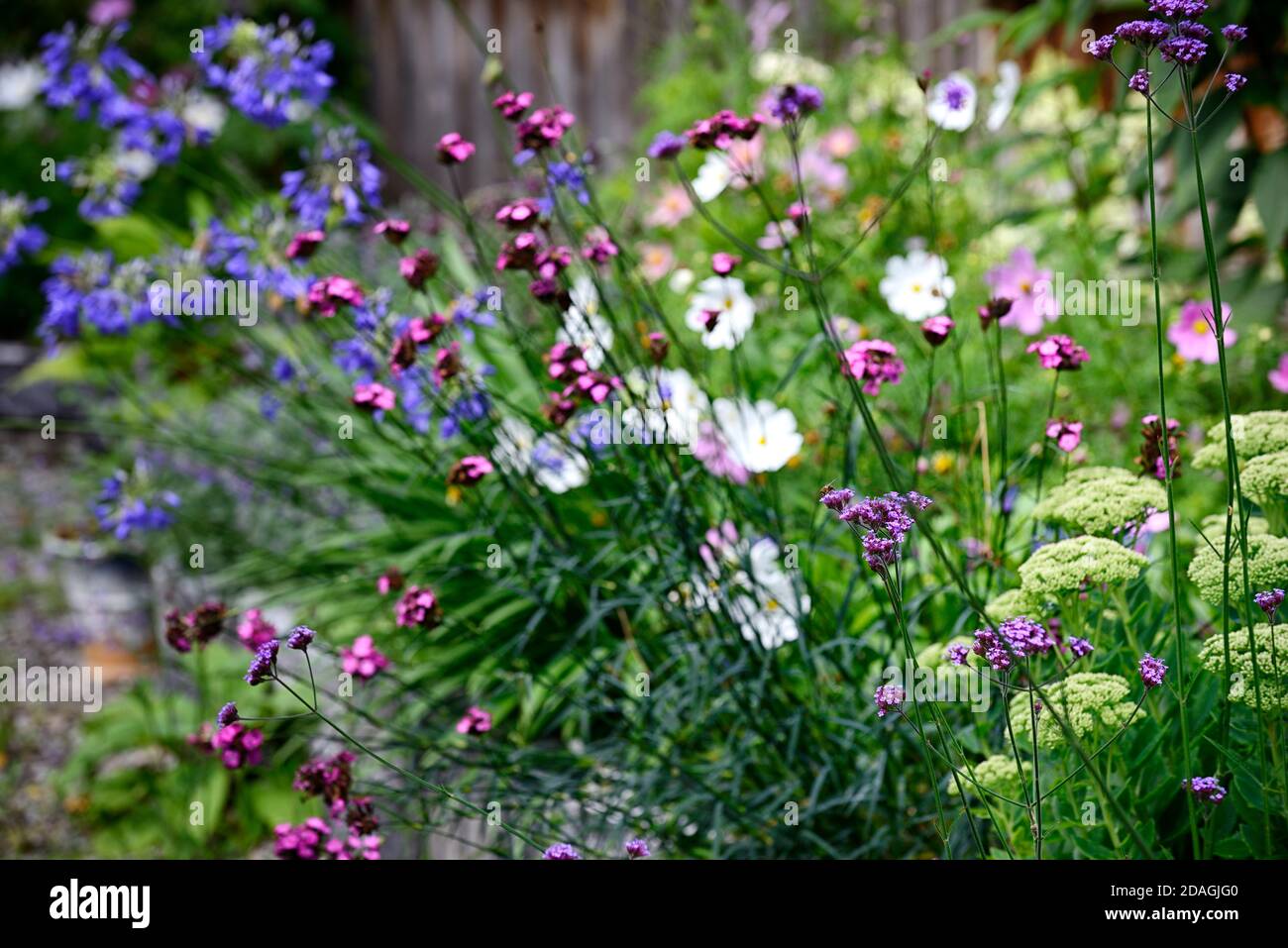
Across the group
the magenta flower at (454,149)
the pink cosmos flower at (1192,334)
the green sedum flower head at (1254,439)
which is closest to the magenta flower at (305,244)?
the magenta flower at (454,149)

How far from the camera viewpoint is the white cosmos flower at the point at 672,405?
1.84 metres

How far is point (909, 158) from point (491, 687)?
8.06 feet

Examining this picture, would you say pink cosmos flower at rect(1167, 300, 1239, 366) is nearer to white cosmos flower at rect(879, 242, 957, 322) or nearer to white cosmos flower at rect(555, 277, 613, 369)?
white cosmos flower at rect(879, 242, 957, 322)

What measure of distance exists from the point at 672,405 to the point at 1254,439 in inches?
35.1

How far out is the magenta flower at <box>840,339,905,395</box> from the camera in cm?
153

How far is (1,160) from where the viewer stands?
631 cm

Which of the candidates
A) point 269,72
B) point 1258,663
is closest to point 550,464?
point 269,72

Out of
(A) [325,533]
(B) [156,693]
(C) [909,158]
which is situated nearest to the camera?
→ (A) [325,533]

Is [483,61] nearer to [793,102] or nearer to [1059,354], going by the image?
Result: [793,102]

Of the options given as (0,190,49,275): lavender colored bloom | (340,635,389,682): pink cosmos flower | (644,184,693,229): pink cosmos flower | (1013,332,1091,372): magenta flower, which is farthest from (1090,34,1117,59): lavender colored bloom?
(644,184,693,229): pink cosmos flower

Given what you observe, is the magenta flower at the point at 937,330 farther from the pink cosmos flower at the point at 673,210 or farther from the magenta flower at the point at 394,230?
the pink cosmos flower at the point at 673,210

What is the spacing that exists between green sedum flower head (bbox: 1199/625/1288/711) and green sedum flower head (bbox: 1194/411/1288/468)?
0.74ft
